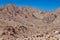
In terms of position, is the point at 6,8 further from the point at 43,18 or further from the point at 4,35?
the point at 4,35

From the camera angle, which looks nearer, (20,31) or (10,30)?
(10,30)

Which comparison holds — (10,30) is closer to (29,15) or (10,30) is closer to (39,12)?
(29,15)

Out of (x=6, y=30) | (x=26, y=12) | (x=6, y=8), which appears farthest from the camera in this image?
(x=26, y=12)

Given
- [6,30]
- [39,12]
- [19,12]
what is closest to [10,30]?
[6,30]

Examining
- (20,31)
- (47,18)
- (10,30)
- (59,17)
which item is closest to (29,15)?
(47,18)

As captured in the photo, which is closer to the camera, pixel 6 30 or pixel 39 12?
pixel 6 30

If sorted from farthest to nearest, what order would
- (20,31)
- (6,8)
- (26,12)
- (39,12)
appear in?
(39,12)
(26,12)
(6,8)
(20,31)

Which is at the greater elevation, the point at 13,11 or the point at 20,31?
the point at 13,11

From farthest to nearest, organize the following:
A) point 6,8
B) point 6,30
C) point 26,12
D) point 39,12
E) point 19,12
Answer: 1. point 39,12
2. point 26,12
3. point 19,12
4. point 6,8
5. point 6,30

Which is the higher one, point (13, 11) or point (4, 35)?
point (13, 11)
